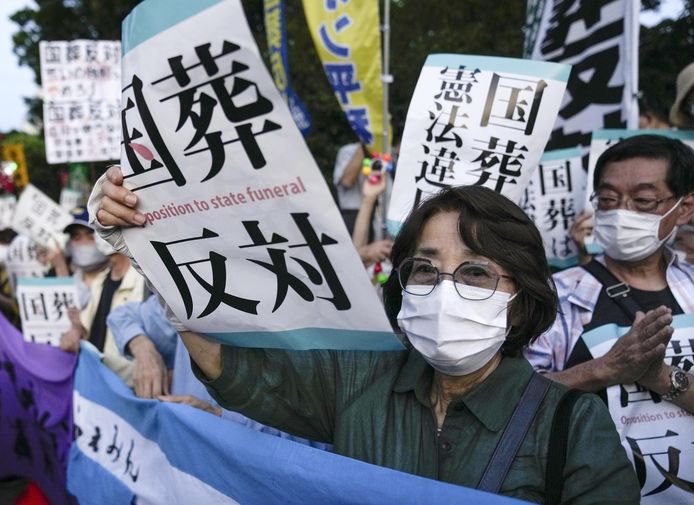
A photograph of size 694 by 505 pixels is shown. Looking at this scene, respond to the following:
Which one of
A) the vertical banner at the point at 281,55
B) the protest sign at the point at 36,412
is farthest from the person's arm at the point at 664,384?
the vertical banner at the point at 281,55

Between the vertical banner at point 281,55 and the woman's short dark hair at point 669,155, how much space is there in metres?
4.05

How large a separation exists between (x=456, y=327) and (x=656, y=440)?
0.94 m

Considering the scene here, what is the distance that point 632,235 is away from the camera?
8.47 ft

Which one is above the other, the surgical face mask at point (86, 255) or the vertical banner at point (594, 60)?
the vertical banner at point (594, 60)

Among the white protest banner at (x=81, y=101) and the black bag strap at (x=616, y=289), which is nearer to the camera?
the black bag strap at (x=616, y=289)

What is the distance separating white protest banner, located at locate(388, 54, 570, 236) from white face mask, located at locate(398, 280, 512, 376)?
3.09 ft

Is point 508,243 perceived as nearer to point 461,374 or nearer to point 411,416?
point 461,374

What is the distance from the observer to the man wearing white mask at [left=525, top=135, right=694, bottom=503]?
85.7 inches

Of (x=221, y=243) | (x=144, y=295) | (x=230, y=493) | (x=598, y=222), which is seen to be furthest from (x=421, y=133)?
(x=144, y=295)

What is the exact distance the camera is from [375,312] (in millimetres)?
1601

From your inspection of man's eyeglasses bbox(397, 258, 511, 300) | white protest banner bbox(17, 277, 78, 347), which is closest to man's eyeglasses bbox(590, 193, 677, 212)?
man's eyeglasses bbox(397, 258, 511, 300)

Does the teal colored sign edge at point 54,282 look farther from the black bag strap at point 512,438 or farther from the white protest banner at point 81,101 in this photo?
the black bag strap at point 512,438

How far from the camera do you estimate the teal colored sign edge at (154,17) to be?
1486 millimetres

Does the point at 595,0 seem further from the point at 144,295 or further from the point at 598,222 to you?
the point at 144,295
